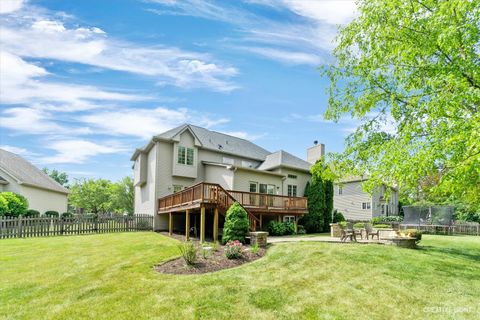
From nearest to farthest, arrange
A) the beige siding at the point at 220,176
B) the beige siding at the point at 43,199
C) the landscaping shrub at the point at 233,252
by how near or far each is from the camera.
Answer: the landscaping shrub at the point at 233,252, the beige siding at the point at 220,176, the beige siding at the point at 43,199

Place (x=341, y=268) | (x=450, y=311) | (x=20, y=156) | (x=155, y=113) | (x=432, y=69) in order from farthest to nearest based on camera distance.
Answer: (x=20, y=156), (x=155, y=113), (x=432, y=69), (x=341, y=268), (x=450, y=311)

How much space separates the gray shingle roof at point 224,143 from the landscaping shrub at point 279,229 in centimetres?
797

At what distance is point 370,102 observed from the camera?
1296cm

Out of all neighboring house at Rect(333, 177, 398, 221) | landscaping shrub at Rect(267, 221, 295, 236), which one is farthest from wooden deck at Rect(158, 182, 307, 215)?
neighboring house at Rect(333, 177, 398, 221)

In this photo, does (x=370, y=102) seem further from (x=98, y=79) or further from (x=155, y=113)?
(x=155, y=113)

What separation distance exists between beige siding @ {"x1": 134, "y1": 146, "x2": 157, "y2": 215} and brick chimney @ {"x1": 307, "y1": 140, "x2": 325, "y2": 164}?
14325 mm

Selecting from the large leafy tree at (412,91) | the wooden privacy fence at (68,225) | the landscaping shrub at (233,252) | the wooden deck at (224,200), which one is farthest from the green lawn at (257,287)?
the wooden privacy fence at (68,225)

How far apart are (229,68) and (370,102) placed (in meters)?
6.12

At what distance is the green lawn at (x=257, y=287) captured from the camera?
6441mm

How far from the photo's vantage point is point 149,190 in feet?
77.2

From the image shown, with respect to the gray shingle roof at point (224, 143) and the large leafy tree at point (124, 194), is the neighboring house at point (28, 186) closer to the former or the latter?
the large leafy tree at point (124, 194)

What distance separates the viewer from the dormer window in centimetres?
2261

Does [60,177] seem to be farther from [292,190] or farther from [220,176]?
[292,190]

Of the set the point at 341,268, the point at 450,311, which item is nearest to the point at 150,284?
the point at 341,268
